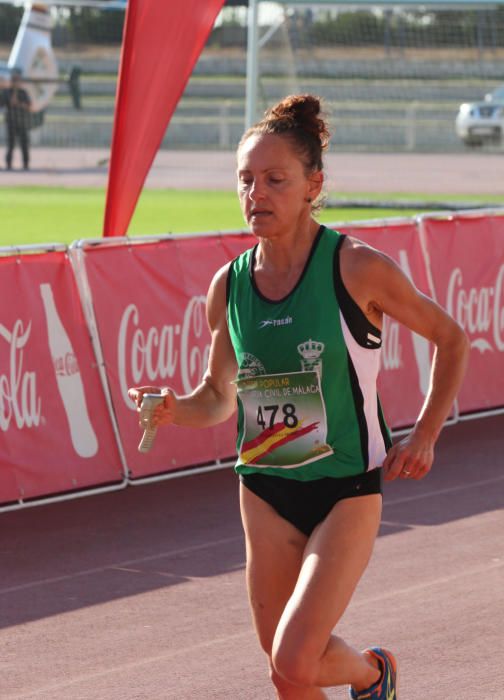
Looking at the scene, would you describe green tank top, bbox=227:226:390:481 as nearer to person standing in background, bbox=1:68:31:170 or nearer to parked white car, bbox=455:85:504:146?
person standing in background, bbox=1:68:31:170

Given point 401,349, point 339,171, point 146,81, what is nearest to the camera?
point 146,81

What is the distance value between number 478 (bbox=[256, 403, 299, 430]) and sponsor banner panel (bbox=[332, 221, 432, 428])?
20.4ft

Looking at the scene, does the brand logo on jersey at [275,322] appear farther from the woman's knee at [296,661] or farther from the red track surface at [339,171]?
the red track surface at [339,171]

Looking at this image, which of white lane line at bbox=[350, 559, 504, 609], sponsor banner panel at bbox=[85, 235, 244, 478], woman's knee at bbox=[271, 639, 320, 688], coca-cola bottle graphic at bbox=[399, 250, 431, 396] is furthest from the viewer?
coca-cola bottle graphic at bbox=[399, 250, 431, 396]

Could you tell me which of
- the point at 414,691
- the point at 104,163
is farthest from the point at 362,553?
the point at 104,163

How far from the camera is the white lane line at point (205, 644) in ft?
19.2

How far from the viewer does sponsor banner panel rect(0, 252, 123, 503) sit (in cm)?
866

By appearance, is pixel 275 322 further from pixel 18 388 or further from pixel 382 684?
pixel 18 388

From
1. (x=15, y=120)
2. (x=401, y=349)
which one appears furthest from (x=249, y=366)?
(x=15, y=120)

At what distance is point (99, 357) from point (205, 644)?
10.5 ft

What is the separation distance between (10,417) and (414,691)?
369 cm

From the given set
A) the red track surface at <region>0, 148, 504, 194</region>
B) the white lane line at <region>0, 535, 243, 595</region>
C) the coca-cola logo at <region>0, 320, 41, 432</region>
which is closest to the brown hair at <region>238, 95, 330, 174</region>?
the white lane line at <region>0, 535, 243, 595</region>

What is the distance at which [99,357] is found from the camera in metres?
9.19

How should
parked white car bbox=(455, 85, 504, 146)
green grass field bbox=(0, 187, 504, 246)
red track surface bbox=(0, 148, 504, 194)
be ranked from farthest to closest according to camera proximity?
1. parked white car bbox=(455, 85, 504, 146)
2. red track surface bbox=(0, 148, 504, 194)
3. green grass field bbox=(0, 187, 504, 246)
